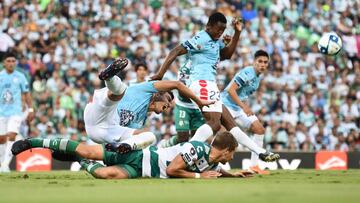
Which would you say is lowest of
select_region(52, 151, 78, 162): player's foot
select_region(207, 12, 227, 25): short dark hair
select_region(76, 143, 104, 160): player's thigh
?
select_region(52, 151, 78, 162): player's foot

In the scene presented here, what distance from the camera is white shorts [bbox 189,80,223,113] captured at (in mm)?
13719

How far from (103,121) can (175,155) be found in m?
1.31

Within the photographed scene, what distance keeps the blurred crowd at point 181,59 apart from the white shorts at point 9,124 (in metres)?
3.60

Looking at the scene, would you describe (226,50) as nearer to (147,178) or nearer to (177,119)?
(177,119)

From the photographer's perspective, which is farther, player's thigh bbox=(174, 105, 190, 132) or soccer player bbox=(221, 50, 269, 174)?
soccer player bbox=(221, 50, 269, 174)

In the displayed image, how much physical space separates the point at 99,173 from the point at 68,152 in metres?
0.50

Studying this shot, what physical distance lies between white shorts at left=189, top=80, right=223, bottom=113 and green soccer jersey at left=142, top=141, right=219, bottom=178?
6.23 ft

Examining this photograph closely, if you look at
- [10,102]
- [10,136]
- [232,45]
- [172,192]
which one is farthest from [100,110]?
[10,102]

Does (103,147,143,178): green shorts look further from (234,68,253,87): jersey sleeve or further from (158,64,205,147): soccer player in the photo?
(234,68,253,87): jersey sleeve

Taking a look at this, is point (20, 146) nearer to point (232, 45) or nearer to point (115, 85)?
point (115, 85)

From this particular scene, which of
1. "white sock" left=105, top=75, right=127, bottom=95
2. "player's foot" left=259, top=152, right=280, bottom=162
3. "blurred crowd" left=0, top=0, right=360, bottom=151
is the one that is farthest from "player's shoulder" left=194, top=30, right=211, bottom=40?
"blurred crowd" left=0, top=0, right=360, bottom=151

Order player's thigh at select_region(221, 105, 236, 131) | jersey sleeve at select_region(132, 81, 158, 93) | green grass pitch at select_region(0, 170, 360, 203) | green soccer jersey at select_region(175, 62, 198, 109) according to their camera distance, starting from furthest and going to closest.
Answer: green soccer jersey at select_region(175, 62, 198, 109) < player's thigh at select_region(221, 105, 236, 131) < jersey sleeve at select_region(132, 81, 158, 93) < green grass pitch at select_region(0, 170, 360, 203)

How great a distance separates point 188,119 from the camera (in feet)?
48.2

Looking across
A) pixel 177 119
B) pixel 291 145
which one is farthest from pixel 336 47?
pixel 291 145
